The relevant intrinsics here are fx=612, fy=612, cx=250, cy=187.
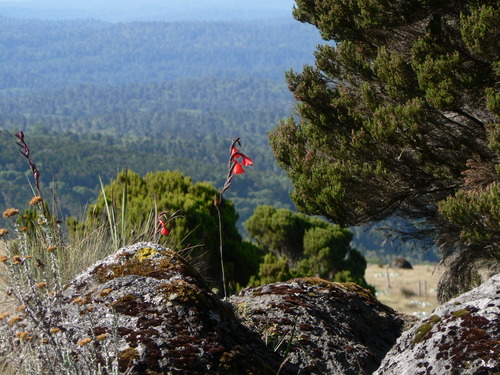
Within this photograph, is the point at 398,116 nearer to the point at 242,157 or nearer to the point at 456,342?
the point at 242,157

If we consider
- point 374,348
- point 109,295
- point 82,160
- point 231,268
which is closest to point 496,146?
point 374,348

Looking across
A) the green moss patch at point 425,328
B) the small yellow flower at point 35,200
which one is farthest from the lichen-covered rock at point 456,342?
the small yellow flower at point 35,200

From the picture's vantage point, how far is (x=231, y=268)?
1154 cm

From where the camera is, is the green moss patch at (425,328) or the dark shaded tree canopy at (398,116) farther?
the dark shaded tree canopy at (398,116)

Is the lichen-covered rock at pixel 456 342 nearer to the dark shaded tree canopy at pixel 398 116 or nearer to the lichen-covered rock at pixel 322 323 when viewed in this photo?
the lichen-covered rock at pixel 322 323

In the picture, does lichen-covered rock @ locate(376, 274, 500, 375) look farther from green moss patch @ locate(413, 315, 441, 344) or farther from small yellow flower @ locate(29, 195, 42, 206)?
small yellow flower @ locate(29, 195, 42, 206)

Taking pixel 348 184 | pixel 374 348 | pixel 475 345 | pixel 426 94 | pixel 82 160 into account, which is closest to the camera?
pixel 475 345

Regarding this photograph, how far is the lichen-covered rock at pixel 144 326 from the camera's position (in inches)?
91.4

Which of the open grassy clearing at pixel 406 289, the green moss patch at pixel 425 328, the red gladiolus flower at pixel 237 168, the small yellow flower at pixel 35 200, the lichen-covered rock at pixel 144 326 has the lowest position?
the open grassy clearing at pixel 406 289

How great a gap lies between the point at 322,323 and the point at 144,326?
47.7 inches

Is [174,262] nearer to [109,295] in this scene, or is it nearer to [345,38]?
[109,295]

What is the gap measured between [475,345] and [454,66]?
4.86 m

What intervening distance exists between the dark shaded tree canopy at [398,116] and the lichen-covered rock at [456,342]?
374 cm

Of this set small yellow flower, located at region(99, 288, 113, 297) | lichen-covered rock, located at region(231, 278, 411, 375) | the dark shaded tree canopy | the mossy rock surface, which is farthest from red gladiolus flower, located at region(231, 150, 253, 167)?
the dark shaded tree canopy
